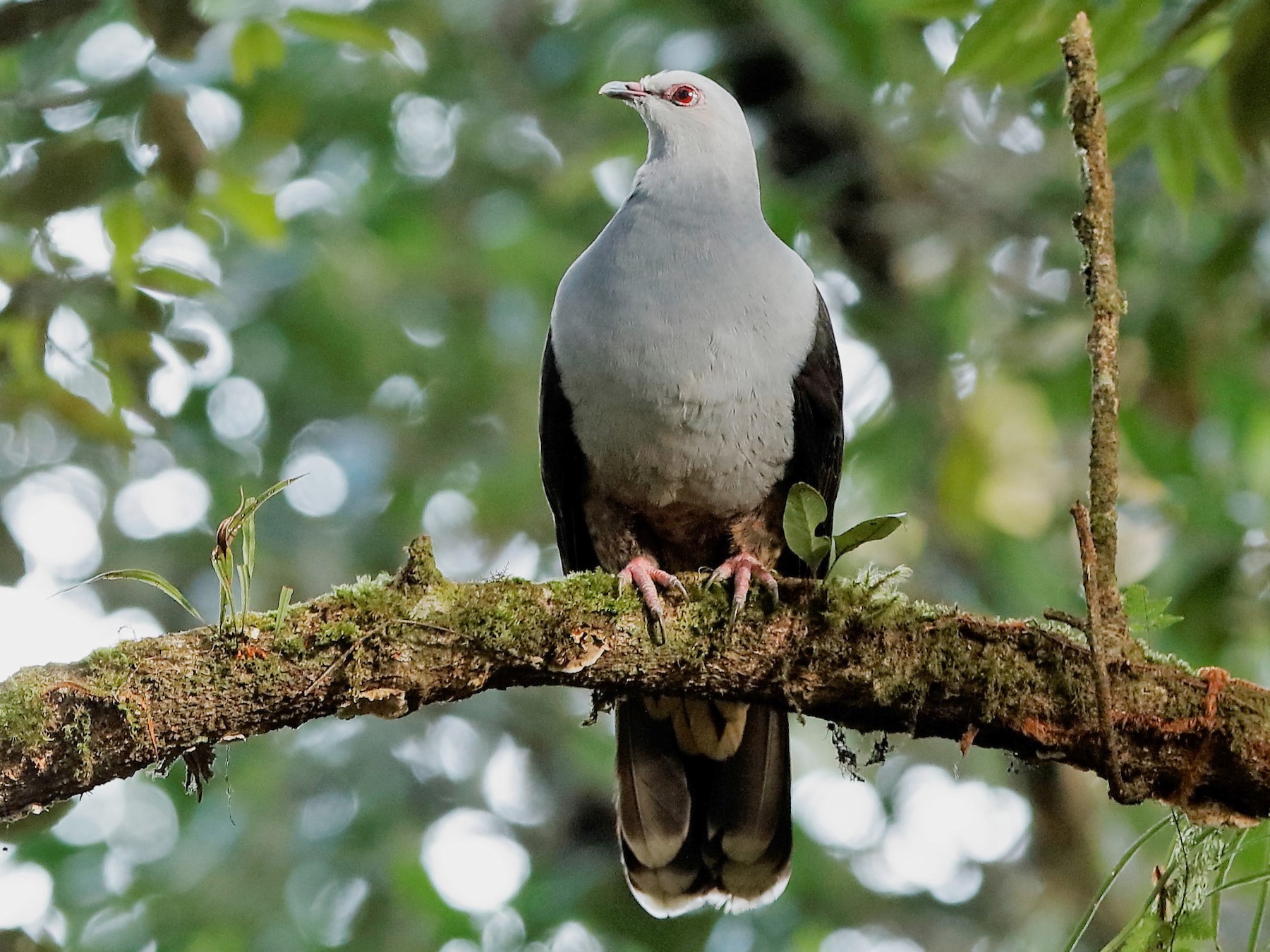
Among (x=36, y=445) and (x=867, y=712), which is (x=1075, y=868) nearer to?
(x=867, y=712)

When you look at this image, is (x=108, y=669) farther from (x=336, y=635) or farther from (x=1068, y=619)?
(x=1068, y=619)

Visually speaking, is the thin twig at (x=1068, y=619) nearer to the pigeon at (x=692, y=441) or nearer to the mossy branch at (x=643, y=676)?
the mossy branch at (x=643, y=676)

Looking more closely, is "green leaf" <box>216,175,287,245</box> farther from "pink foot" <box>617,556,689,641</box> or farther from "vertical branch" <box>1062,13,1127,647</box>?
"vertical branch" <box>1062,13,1127,647</box>

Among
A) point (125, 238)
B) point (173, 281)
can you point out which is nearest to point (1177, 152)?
point (173, 281)

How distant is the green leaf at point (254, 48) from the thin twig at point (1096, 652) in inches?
96.6

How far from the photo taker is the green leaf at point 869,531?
2.46 metres

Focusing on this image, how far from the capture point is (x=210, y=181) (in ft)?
17.4

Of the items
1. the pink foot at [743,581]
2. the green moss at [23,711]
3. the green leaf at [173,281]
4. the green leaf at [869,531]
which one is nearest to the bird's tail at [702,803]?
the pink foot at [743,581]

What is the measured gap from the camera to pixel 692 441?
3445 millimetres

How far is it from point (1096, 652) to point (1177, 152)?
1.74 m

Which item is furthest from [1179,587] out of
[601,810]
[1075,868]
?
[601,810]

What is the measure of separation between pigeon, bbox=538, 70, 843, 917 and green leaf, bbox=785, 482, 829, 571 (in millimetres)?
776

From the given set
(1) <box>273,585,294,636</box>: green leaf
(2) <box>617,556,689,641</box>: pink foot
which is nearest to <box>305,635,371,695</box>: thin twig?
(1) <box>273,585,294,636</box>: green leaf

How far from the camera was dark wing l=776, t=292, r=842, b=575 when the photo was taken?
366 cm
